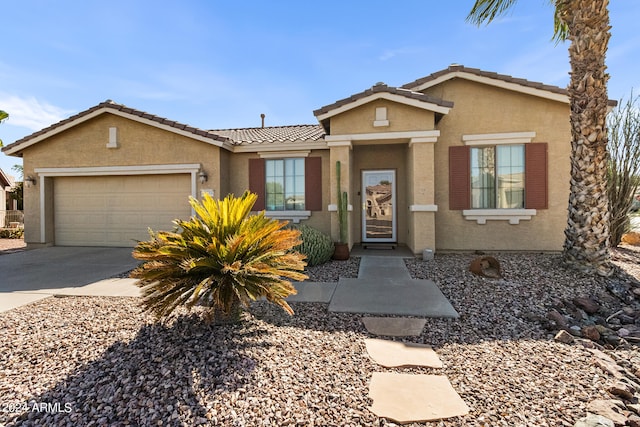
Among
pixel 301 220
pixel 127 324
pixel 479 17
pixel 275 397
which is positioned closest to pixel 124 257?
pixel 301 220

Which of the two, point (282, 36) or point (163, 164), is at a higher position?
point (282, 36)

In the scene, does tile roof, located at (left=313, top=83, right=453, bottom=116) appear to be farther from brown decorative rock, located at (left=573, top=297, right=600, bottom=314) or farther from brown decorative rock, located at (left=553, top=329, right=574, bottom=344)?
brown decorative rock, located at (left=553, top=329, right=574, bottom=344)

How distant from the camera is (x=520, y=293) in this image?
5500mm

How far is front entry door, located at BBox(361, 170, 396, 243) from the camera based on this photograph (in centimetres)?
1059

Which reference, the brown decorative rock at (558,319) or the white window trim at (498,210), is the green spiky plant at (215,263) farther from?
the white window trim at (498,210)

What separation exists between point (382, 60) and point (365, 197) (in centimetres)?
Answer: 475

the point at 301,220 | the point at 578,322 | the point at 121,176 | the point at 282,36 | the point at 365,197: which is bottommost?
the point at 578,322

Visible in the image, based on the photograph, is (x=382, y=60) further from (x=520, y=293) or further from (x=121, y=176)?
(x=121, y=176)

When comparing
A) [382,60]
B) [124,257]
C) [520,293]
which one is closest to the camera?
[520,293]

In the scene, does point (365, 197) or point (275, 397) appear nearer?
Result: point (275, 397)

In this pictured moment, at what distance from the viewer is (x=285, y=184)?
10375 millimetres

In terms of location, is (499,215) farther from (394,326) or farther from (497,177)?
(394,326)

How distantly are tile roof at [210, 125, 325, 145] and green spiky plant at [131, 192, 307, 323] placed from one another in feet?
21.7

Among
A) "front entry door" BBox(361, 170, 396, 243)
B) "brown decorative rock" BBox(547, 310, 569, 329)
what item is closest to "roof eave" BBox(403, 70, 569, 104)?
"front entry door" BBox(361, 170, 396, 243)
